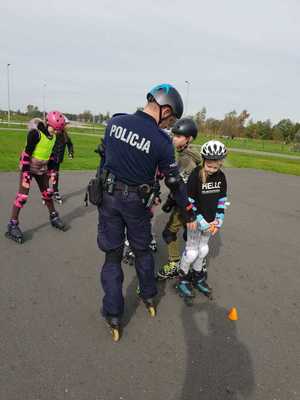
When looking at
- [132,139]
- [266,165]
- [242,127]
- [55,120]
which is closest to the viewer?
[132,139]

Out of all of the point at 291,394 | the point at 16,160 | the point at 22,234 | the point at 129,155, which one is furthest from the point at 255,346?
the point at 16,160

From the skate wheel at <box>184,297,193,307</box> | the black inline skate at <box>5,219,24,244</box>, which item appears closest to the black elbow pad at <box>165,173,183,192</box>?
the skate wheel at <box>184,297,193,307</box>

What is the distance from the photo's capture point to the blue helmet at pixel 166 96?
8.76ft

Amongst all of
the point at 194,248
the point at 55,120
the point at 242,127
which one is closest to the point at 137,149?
the point at 194,248

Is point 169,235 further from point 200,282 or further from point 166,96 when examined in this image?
point 166,96

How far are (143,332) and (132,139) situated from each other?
1857 mm

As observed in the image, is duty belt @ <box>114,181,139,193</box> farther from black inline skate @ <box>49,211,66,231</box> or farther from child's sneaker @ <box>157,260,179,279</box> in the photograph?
black inline skate @ <box>49,211,66,231</box>

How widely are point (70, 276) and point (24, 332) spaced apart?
3.65 ft

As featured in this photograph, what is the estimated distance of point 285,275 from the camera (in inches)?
171

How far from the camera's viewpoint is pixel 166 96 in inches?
105

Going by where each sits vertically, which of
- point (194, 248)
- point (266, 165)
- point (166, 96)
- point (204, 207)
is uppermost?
point (166, 96)

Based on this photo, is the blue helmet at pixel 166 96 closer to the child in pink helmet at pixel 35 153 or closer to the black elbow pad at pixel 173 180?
the black elbow pad at pixel 173 180

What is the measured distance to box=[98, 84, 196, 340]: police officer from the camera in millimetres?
2604

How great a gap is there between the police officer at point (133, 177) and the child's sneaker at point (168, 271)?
3.52 ft
